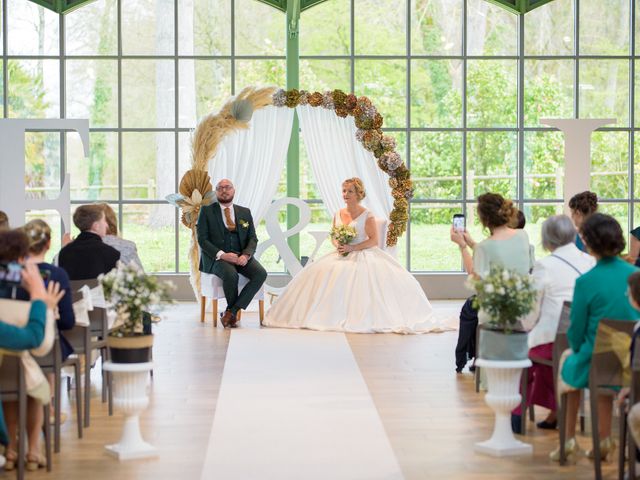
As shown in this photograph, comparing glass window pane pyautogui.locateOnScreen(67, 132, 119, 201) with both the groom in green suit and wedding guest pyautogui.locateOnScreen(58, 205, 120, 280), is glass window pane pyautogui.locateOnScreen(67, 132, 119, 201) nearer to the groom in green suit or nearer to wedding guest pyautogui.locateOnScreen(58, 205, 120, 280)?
the groom in green suit

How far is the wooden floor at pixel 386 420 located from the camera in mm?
5469

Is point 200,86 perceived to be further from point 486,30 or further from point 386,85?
point 486,30

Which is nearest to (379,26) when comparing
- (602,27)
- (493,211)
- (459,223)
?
(602,27)

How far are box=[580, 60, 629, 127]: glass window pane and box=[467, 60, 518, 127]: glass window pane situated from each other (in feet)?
2.96

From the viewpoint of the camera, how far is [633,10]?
563 inches

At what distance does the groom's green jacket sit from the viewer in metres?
11.0

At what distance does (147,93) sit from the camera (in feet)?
46.0

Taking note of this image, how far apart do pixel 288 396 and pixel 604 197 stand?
816 cm

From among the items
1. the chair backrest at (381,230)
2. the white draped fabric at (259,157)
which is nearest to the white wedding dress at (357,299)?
the chair backrest at (381,230)

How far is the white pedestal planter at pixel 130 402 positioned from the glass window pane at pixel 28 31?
359 inches

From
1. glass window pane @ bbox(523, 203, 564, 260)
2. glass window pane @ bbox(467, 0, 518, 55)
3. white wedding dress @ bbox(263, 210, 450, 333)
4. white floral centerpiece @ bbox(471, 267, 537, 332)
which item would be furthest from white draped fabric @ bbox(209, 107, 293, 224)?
white floral centerpiece @ bbox(471, 267, 537, 332)

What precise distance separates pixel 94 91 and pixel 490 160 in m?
5.00

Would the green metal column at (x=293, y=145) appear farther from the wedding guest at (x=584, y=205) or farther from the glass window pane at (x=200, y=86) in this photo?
the wedding guest at (x=584, y=205)

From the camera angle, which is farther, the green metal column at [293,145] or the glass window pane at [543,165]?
the glass window pane at [543,165]
